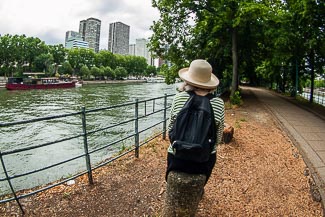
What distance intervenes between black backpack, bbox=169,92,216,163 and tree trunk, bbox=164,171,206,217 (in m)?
0.29

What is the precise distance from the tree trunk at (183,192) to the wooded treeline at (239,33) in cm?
1123

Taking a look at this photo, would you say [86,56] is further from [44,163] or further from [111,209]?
[111,209]

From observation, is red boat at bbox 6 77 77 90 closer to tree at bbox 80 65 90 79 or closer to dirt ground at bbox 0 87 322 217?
tree at bbox 80 65 90 79

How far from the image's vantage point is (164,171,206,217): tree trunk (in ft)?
8.92

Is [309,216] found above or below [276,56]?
below

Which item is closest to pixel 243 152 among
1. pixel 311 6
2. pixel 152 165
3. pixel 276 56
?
pixel 152 165

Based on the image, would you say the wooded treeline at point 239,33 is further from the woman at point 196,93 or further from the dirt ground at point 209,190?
the woman at point 196,93

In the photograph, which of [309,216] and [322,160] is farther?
[322,160]

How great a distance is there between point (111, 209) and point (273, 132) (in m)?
6.15

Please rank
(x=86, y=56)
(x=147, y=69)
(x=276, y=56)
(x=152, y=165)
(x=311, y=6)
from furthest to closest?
1. (x=147, y=69)
2. (x=86, y=56)
3. (x=276, y=56)
4. (x=311, y=6)
5. (x=152, y=165)

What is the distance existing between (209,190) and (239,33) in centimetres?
1380

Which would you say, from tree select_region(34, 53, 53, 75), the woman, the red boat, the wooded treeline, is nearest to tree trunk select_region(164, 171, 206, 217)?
the woman

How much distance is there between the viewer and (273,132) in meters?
8.40

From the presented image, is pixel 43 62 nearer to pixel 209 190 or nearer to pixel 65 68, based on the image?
pixel 65 68
